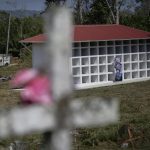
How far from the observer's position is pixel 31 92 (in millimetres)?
2039

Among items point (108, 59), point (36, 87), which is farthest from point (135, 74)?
→ point (36, 87)

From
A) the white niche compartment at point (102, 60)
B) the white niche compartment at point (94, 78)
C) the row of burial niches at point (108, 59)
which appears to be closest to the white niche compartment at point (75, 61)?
the row of burial niches at point (108, 59)

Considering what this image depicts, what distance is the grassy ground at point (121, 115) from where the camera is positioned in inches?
386

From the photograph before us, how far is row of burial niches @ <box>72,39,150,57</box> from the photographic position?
778 inches

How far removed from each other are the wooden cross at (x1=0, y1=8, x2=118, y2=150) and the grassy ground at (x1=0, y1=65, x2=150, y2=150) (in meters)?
7.26

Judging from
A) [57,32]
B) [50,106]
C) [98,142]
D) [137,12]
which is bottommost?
[98,142]

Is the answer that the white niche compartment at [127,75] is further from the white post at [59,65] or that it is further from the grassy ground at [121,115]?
the white post at [59,65]

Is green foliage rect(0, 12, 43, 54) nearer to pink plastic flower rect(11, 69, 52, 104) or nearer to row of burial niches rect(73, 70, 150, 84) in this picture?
row of burial niches rect(73, 70, 150, 84)

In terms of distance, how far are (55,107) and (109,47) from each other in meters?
18.8

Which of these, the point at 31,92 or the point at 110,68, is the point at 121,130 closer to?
the point at 31,92

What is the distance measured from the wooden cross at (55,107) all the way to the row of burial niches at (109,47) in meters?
17.3

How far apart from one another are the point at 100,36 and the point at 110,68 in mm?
1276

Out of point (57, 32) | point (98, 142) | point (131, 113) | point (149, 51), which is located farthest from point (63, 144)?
point (149, 51)

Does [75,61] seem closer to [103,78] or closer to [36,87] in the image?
[103,78]
